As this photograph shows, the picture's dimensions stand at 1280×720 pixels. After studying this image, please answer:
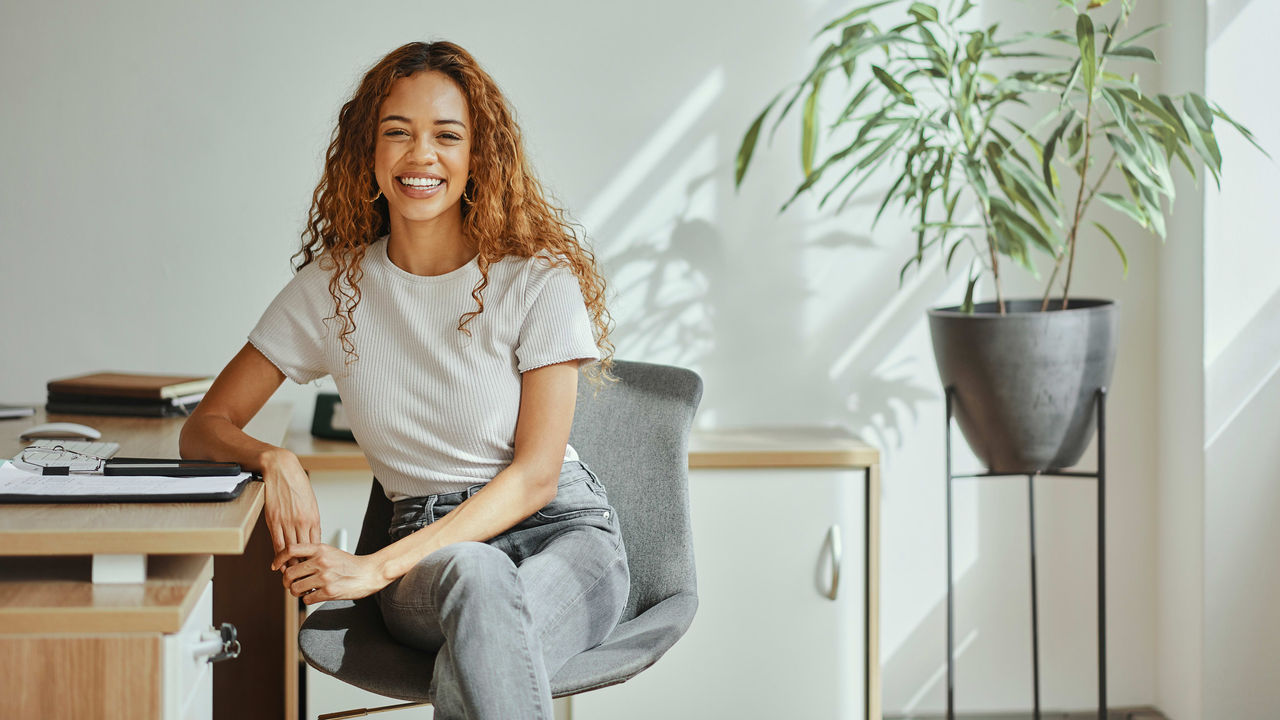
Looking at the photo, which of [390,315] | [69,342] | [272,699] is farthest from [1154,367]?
[69,342]

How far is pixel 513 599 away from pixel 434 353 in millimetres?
454

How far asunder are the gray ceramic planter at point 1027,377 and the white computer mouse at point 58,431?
Answer: 1498 mm

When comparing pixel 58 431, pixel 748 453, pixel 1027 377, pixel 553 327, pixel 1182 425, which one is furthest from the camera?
pixel 1182 425

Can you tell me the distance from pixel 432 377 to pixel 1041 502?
1618 mm

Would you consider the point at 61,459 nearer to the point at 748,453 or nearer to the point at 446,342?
the point at 446,342

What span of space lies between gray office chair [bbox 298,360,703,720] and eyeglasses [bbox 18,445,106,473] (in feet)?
1.10

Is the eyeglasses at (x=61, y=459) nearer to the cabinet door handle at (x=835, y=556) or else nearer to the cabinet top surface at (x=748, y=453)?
the cabinet top surface at (x=748, y=453)

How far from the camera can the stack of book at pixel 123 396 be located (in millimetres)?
2090

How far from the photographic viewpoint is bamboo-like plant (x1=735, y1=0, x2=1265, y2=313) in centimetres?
198

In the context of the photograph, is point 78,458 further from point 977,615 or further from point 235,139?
point 977,615

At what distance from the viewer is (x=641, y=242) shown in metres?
2.52

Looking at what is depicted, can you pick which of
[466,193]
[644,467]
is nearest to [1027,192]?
[644,467]

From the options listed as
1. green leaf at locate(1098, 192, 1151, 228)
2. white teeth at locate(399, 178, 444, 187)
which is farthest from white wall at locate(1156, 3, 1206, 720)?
white teeth at locate(399, 178, 444, 187)

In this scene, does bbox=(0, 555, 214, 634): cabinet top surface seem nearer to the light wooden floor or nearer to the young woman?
the young woman
